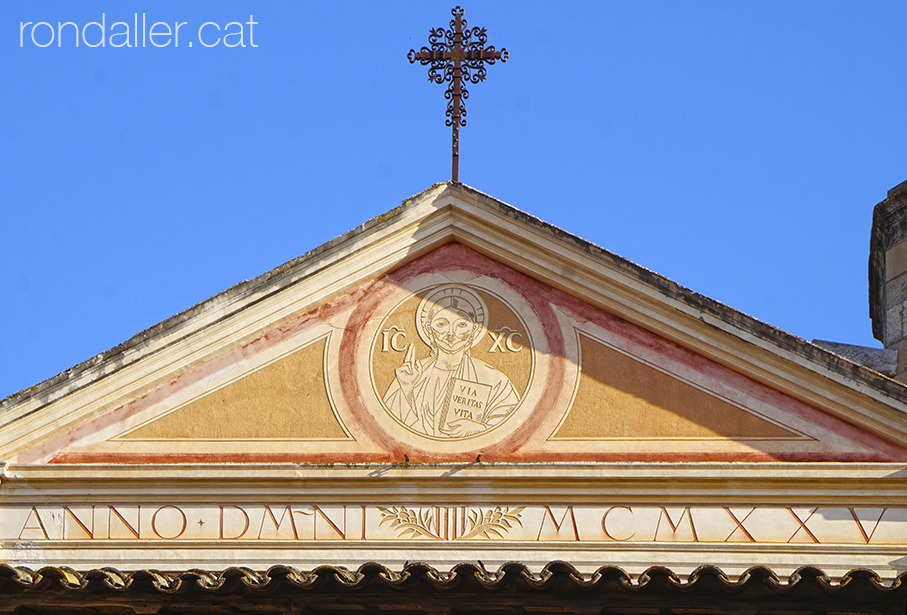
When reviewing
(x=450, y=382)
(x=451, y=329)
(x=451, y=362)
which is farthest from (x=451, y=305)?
(x=450, y=382)

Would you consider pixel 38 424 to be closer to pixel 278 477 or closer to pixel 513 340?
pixel 278 477

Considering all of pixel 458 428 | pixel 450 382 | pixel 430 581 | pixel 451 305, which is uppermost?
pixel 451 305

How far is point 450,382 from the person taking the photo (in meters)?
10.8

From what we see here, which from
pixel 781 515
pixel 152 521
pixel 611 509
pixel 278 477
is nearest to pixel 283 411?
pixel 278 477

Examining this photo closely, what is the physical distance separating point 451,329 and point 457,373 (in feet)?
1.10

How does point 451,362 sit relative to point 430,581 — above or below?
above

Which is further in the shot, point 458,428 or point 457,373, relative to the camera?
point 457,373

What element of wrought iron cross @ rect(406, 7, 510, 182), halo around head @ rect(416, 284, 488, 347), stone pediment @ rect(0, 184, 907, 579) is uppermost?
wrought iron cross @ rect(406, 7, 510, 182)

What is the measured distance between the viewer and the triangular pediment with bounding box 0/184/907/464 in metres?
10.5

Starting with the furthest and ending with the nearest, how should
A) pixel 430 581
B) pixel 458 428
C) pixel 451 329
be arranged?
pixel 451 329 < pixel 458 428 < pixel 430 581

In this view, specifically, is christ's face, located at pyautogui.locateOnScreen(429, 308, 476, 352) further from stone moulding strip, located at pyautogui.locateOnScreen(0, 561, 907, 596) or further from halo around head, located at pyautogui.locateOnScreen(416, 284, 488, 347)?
stone moulding strip, located at pyautogui.locateOnScreen(0, 561, 907, 596)

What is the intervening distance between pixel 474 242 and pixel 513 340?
2.66 ft

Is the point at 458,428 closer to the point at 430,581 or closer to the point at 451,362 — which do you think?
the point at 451,362

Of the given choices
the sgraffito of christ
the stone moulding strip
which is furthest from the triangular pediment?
the stone moulding strip
